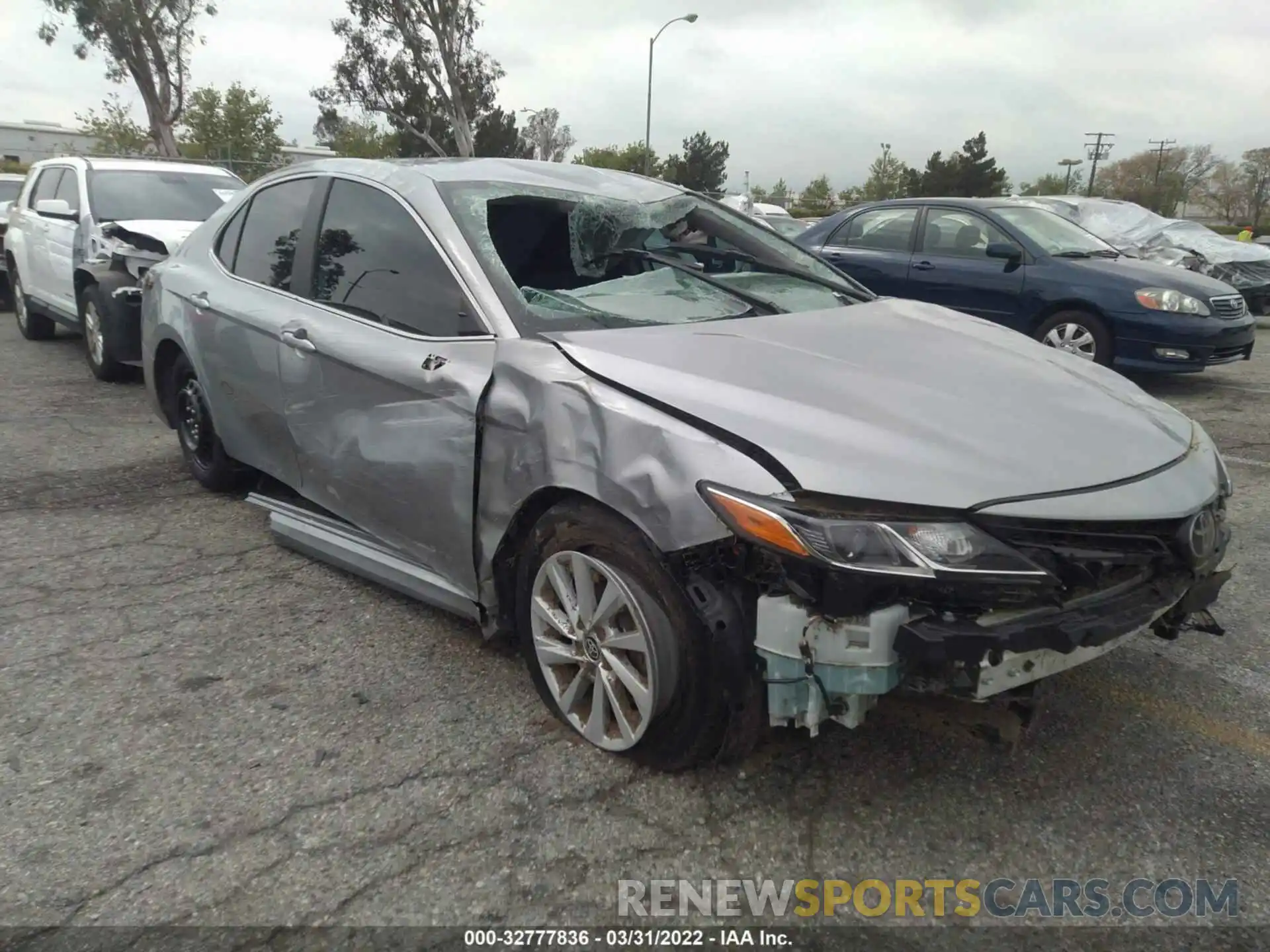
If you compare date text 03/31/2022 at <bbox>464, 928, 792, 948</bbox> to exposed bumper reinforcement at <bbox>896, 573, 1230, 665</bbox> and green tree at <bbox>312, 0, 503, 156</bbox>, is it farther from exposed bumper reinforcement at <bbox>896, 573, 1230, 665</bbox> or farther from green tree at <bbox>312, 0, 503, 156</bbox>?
green tree at <bbox>312, 0, 503, 156</bbox>

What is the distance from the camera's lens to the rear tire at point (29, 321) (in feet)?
31.9

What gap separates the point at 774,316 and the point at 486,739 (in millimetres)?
1591

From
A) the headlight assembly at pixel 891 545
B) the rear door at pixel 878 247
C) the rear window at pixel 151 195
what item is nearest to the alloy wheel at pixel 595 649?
the headlight assembly at pixel 891 545

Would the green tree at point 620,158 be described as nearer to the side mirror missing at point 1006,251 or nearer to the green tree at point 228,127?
the green tree at point 228,127

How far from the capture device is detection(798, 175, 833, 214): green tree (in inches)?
1949

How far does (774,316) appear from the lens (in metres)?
3.12

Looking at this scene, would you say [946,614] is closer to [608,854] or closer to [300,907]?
[608,854]

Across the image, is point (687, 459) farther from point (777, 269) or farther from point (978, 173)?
point (978, 173)

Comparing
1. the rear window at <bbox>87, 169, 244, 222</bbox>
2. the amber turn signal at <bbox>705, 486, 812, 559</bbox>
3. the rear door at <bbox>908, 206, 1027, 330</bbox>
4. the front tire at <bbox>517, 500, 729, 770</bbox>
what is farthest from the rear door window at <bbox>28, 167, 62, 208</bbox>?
the amber turn signal at <bbox>705, 486, 812, 559</bbox>

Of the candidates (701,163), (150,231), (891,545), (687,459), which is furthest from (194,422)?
(701,163)

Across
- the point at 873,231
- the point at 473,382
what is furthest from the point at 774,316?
the point at 873,231

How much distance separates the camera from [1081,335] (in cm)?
762

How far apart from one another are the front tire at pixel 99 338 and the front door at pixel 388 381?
14.8ft

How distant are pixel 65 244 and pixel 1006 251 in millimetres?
7847
